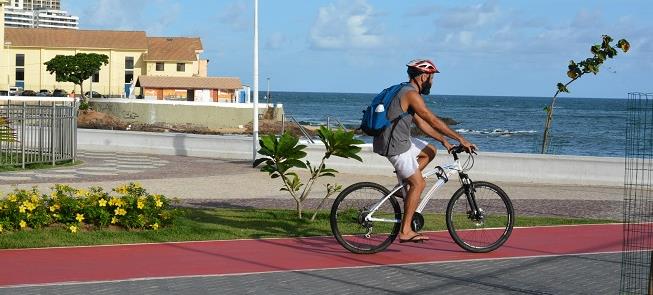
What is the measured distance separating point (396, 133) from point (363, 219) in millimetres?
952

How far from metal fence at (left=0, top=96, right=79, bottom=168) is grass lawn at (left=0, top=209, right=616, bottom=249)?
1015cm

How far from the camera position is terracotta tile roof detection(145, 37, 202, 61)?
11419 cm

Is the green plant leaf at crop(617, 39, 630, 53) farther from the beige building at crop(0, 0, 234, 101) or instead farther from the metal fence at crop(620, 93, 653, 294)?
the beige building at crop(0, 0, 234, 101)

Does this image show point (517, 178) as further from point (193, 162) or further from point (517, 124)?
point (517, 124)

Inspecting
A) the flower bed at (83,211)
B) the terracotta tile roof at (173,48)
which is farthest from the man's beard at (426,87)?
the terracotta tile roof at (173,48)

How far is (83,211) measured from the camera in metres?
12.4

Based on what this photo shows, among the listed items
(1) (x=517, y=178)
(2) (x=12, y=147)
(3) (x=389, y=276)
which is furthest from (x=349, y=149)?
(2) (x=12, y=147)

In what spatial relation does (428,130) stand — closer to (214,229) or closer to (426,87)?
(426,87)

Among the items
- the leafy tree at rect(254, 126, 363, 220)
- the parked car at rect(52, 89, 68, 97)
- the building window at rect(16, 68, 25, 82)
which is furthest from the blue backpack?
the building window at rect(16, 68, 25, 82)

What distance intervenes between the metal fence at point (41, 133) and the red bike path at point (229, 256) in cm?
1295

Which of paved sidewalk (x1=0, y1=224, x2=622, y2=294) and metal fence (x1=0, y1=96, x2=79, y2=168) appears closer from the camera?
paved sidewalk (x1=0, y1=224, x2=622, y2=294)

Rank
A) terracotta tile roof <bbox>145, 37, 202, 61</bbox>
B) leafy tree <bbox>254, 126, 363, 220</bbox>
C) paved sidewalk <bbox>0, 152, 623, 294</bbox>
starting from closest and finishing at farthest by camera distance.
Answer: paved sidewalk <bbox>0, 152, 623, 294</bbox>
leafy tree <bbox>254, 126, 363, 220</bbox>
terracotta tile roof <bbox>145, 37, 202, 61</bbox>

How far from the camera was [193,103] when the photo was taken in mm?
92875

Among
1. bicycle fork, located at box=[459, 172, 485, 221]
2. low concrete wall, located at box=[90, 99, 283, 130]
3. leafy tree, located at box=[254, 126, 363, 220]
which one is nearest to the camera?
bicycle fork, located at box=[459, 172, 485, 221]
